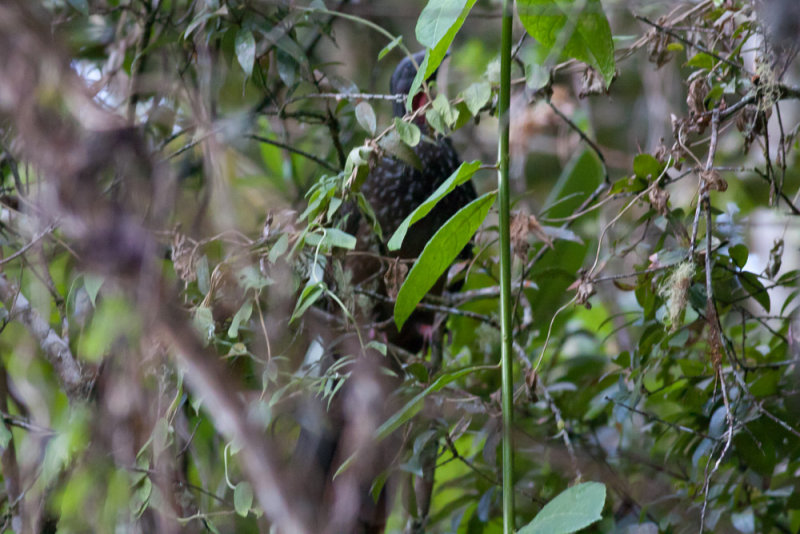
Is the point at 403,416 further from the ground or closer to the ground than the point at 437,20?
closer to the ground

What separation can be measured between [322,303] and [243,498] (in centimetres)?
57

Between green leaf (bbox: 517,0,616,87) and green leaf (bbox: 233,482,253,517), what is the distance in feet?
2.04

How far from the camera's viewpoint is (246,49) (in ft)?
3.95

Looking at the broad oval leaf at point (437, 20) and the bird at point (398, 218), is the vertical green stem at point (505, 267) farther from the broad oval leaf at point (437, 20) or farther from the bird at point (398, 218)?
the bird at point (398, 218)

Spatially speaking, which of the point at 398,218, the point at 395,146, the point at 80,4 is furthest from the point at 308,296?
the point at 80,4

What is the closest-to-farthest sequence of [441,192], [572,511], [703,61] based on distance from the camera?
[572,511] → [441,192] → [703,61]

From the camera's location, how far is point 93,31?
1706 millimetres

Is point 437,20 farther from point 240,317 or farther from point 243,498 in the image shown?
point 243,498

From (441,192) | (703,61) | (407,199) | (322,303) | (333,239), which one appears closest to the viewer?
(441,192)

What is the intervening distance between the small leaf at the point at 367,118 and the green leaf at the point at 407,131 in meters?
0.08

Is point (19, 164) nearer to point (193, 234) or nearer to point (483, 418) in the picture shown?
point (193, 234)

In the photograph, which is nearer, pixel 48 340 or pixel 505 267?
pixel 505 267

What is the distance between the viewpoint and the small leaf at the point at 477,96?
1.03m

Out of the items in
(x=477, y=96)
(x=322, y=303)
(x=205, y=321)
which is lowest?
(x=322, y=303)
